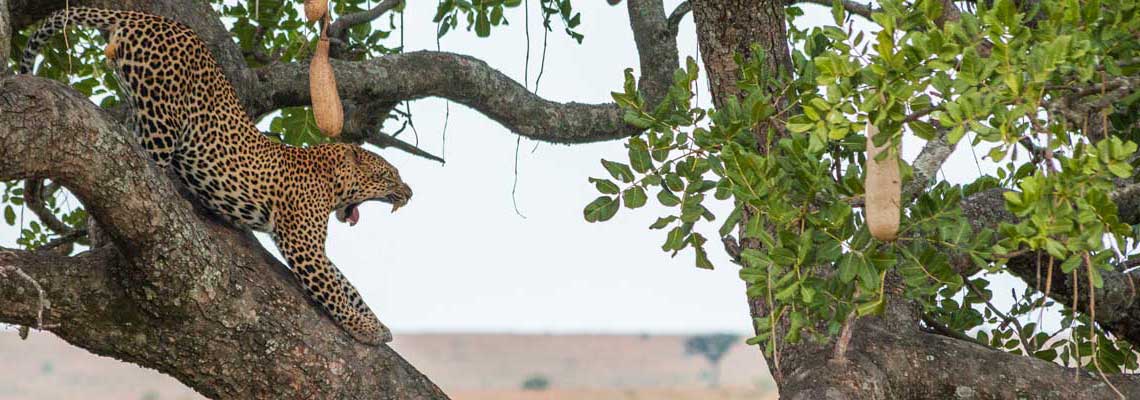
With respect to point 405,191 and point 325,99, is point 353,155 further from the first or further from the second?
point 325,99

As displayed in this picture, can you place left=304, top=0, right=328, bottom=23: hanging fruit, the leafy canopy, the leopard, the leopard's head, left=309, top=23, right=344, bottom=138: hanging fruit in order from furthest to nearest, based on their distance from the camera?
the leopard's head < the leopard < left=309, top=23, right=344, bottom=138: hanging fruit < left=304, top=0, right=328, bottom=23: hanging fruit < the leafy canopy

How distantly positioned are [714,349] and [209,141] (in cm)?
2091

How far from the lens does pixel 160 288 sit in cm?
354

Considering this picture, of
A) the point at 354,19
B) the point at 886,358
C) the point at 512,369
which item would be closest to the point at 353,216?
the point at 354,19

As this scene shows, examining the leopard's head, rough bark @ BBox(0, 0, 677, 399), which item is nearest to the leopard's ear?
the leopard's head

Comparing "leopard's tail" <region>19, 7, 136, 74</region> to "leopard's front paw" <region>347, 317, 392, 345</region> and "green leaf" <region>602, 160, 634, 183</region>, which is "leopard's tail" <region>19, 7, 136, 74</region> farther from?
"green leaf" <region>602, 160, 634, 183</region>

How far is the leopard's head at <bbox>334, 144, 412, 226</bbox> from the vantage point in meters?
4.60

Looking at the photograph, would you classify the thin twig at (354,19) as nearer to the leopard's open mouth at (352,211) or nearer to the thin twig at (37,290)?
the leopard's open mouth at (352,211)

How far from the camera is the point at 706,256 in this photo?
364cm

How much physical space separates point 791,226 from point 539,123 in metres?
2.02

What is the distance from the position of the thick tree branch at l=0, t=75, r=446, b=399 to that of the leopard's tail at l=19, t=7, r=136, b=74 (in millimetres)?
646

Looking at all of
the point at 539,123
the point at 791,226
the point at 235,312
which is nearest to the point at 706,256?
the point at 791,226

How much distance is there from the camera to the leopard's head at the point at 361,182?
4.60 metres

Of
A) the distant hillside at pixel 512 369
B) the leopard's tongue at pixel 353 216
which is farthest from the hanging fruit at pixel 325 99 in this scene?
the distant hillside at pixel 512 369
